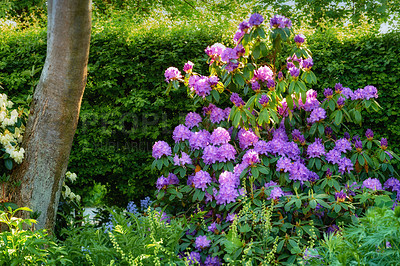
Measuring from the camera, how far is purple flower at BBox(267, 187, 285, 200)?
122 inches

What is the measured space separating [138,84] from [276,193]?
2253 mm

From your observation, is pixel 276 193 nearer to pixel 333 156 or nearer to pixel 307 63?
pixel 333 156

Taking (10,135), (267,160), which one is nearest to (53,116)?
(10,135)

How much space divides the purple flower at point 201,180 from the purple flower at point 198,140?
1.04 ft

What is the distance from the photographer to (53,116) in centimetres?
294

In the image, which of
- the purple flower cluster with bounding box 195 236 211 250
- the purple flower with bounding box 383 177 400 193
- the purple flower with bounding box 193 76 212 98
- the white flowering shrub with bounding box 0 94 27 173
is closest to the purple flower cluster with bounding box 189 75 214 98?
the purple flower with bounding box 193 76 212 98

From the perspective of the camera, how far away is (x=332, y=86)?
439cm

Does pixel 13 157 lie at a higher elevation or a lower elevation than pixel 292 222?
higher

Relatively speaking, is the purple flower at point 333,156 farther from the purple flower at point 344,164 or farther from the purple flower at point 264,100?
the purple flower at point 264,100

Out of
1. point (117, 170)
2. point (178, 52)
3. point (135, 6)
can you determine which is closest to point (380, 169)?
point (178, 52)

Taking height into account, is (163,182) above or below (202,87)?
below

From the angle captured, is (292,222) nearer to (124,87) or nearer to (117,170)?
(117,170)

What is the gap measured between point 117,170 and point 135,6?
6.77 m

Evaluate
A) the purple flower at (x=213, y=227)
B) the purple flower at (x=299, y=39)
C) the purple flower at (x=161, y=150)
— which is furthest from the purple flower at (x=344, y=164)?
the purple flower at (x=161, y=150)
